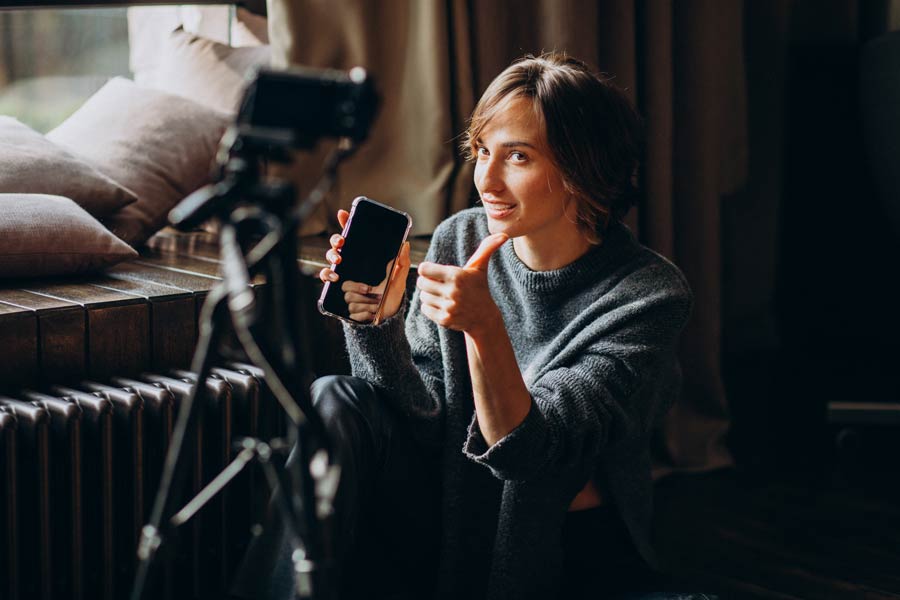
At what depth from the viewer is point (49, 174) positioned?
1.56 m

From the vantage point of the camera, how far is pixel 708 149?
2143 mm

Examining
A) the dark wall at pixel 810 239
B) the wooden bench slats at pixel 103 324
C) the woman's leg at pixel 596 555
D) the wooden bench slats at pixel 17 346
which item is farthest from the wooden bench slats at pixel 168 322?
the dark wall at pixel 810 239

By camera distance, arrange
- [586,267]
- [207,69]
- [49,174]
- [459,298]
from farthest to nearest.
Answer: [207,69], [49,174], [586,267], [459,298]

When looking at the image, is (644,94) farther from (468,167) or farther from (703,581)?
(703,581)

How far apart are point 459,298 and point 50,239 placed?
63 cm

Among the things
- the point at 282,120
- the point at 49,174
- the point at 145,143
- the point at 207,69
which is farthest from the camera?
the point at 207,69

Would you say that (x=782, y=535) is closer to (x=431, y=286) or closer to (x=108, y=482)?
(x=431, y=286)

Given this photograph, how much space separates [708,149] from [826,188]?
1.70ft

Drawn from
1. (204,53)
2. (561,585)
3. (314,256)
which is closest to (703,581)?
(561,585)

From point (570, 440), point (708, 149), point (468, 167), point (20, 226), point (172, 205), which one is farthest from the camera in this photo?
point (708, 149)

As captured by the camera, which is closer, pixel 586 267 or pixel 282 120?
pixel 282 120

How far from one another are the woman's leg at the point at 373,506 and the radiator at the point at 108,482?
0.11m

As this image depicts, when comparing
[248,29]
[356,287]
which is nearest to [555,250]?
[356,287]

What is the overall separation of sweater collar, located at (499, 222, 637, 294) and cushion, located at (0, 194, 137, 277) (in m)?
0.58
